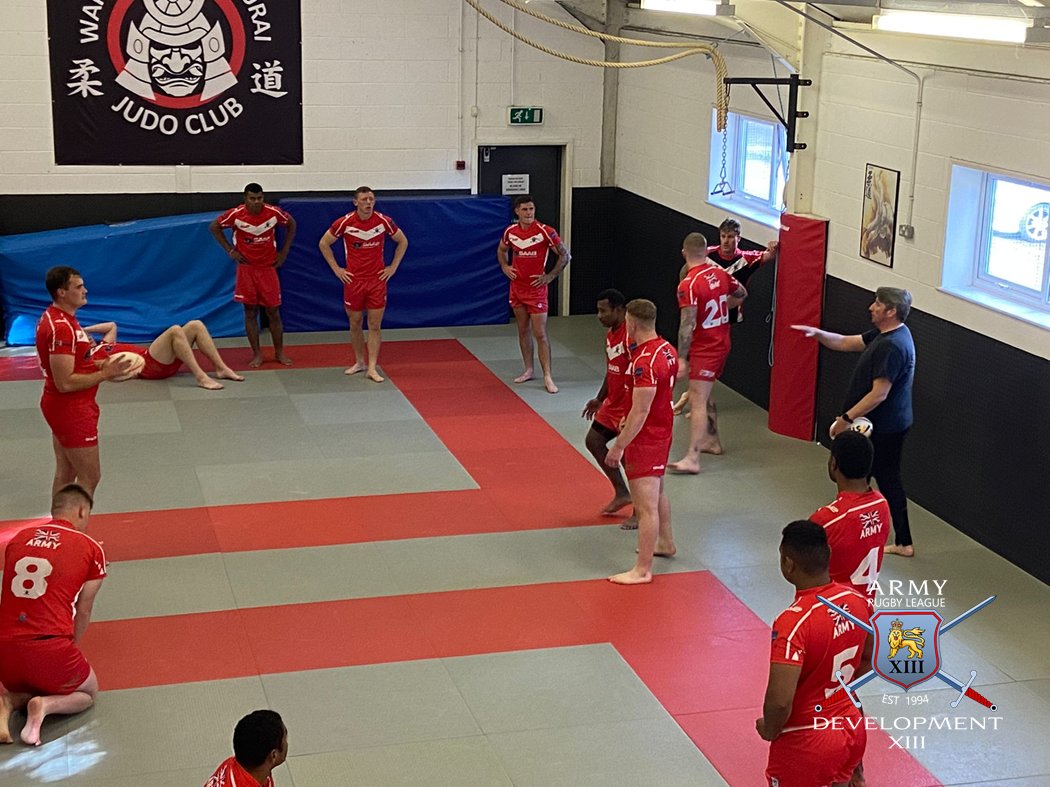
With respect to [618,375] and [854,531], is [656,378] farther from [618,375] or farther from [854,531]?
[854,531]

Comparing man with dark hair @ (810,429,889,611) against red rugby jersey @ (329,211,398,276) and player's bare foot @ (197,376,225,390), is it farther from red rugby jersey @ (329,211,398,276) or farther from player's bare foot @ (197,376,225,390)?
player's bare foot @ (197,376,225,390)

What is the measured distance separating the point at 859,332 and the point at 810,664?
5.88 meters

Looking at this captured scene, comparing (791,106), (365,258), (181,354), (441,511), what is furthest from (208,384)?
(791,106)

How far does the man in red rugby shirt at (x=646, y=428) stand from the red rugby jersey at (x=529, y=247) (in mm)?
4149

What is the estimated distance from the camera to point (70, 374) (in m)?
7.80

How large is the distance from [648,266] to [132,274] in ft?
17.6

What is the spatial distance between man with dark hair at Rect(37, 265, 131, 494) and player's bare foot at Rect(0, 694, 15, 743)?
6.81 ft

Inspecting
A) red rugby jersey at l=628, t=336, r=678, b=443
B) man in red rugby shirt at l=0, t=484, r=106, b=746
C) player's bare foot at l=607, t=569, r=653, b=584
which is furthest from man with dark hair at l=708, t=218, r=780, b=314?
man in red rugby shirt at l=0, t=484, r=106, b=746

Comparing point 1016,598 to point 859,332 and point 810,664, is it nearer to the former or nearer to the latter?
point 859,332

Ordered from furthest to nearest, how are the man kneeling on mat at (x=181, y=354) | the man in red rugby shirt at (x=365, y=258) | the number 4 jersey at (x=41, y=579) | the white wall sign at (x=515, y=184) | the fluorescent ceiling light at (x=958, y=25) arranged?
the white wall sign at (x=515, y=184)
the man in red rugby shirt at (x=365, y=258)
the man kneeling on mat at (x=181, y=354)
the fluorescent ceiling light at (x=958, y=25)
the number 4 jersey at (x=41, y=579)

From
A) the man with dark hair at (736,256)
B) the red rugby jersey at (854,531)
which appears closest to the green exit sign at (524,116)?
the man with dark hair at (736,256)

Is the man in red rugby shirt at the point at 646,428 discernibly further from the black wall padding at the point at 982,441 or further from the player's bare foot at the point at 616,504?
the black wall padding at the point at 982,441

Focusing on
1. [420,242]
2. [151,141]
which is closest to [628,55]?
[420,242]

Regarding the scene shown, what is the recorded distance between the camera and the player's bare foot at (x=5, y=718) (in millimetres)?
6051
